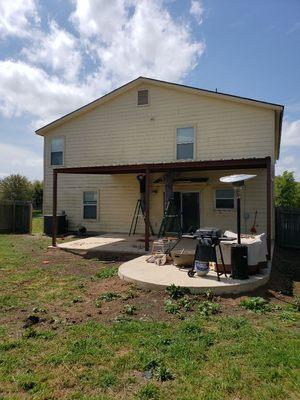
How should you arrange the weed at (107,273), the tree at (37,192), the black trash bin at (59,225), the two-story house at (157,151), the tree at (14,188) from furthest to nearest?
the tree at (37,192), the tree at (14,188), the black trash bin at (59,225), the two-story house at (157,151), the weed at (107,273)

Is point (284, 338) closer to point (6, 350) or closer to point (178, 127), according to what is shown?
point (6, 350)

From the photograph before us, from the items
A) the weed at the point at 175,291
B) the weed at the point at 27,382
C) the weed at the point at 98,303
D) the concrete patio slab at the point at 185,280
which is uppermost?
the concrete patio slab at the point at 185,280

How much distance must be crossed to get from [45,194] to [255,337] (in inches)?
552

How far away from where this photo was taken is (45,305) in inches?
200

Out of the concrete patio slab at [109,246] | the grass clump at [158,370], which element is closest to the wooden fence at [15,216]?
the concrete patio slab at [109,246]

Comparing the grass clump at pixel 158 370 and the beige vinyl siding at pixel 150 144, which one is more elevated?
the beige vinyl siding at pixel 150 144

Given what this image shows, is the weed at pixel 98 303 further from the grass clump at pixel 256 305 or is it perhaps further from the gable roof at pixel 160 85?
the gable roof at pixel 160 85

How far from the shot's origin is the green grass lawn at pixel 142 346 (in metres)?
2.82

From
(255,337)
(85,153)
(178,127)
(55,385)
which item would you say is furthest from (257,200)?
(55,385)

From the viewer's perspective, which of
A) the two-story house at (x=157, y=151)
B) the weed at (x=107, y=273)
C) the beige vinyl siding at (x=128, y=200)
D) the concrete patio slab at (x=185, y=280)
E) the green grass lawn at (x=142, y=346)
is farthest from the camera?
the beige vinyl siding at (x=128, y=200)

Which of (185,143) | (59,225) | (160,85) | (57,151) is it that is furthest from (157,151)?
(59,225)

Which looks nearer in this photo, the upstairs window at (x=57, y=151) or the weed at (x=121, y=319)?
the weed at (x=121, y=319)

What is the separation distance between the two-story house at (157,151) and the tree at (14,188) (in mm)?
20235

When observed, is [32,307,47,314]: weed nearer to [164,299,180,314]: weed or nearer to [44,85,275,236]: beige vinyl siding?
[164,299,180,314]: weed
